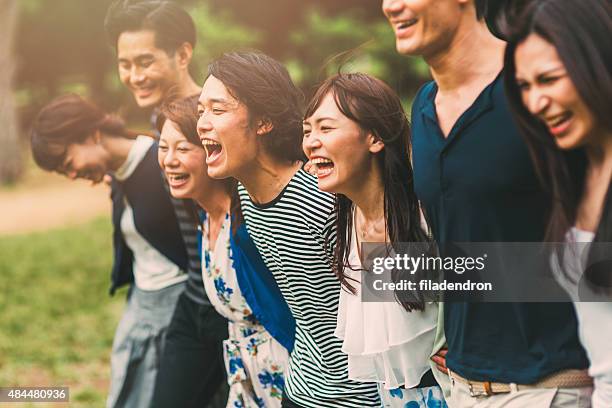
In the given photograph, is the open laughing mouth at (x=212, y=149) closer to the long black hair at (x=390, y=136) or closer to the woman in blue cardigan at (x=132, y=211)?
the long black hair at (x=390, y=136)

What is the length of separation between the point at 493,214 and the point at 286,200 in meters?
0.73

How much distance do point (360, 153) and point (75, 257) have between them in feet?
20.1

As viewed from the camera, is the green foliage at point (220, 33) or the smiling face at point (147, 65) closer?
the smiling face at point (147, 65)

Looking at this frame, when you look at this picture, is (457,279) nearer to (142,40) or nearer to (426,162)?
(426,162)

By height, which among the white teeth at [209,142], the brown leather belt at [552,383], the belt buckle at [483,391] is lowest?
the belt buckle at [483,391]

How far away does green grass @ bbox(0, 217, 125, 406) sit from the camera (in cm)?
536

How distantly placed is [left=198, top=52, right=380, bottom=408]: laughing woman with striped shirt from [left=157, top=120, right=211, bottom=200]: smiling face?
1.04 ft

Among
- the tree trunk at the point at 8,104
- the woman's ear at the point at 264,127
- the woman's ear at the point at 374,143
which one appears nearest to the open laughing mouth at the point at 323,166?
the woman's ear at the point at 374,143

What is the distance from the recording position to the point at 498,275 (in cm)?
204

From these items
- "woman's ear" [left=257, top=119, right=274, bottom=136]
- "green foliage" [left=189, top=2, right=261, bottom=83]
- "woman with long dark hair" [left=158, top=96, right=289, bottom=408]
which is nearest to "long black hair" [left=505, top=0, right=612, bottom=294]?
"woman's ear" [left=257, top=119, right=274, bottom=136]

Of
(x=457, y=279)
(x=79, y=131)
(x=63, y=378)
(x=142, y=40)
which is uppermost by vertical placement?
(x=142, y=40)

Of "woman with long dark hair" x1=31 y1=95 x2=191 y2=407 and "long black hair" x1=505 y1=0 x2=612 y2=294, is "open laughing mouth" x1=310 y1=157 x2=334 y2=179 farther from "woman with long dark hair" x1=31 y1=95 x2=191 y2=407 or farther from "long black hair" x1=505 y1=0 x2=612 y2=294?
"woman with long dark hair" x1=31 y1=95 x2=191 y2=407

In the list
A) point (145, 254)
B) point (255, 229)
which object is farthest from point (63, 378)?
point (255, 229)

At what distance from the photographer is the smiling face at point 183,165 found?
292 centimetres
